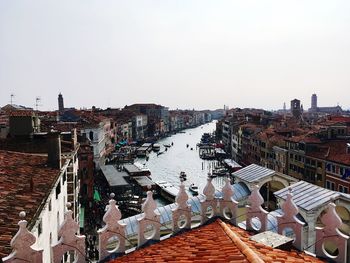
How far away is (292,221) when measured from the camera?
7.34 meters

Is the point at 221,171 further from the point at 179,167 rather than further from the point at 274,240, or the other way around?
the point at 274,240

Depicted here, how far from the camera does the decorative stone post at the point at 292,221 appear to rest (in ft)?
23.6

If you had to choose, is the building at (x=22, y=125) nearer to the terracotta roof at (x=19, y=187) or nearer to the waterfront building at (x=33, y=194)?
the waterfront building at (x=33, y=194)

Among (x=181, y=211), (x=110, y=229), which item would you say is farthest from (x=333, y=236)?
(x=110, y=229)

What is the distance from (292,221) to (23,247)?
468 cm

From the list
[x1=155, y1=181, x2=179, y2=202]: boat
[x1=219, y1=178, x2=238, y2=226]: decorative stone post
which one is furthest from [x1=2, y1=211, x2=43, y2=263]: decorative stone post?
[x1=155, y1=181, x2=179, y2=202]: boat

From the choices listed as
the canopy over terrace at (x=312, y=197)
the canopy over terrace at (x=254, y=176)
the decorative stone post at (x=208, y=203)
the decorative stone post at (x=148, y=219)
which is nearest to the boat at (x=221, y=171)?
the canopy over terrace at (x=254, y=176)

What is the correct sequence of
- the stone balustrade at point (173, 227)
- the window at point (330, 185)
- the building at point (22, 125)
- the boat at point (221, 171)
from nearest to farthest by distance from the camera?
the stone balustrade at point (173, 227) < the building at point (22, 125) < the window at point (330, 185) < the boat at point (221, 171)

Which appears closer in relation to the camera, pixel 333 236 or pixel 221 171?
pixel 333 236

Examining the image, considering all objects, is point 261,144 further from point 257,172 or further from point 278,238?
point 278,238

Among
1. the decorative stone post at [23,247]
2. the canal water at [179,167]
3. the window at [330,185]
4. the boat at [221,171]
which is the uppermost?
the decorative stone post at [23,247]

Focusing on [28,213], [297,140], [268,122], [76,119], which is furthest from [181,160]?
[28,213]

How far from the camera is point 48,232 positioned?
425 inches

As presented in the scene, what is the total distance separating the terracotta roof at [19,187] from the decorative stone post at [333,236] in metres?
5.25
